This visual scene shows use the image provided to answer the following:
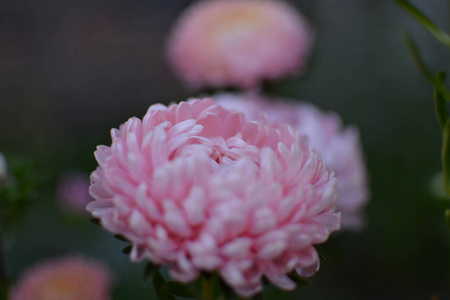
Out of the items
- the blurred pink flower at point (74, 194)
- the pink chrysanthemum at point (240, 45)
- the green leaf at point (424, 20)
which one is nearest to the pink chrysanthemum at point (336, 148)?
the pink chrysanthemum at point (240, 45)

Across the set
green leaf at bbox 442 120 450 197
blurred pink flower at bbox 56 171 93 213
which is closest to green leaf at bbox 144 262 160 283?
green leaf at bbox 442 120 450 197

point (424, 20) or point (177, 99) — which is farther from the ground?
point (424, 20)

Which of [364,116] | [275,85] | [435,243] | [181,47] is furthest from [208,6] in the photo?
[435,243]

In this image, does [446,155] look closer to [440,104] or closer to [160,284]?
[440,104]

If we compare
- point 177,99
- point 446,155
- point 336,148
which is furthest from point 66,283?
point 177,99

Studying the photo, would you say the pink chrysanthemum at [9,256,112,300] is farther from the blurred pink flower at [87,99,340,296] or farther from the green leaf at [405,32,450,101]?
the green leaf at [405,32,450,101]

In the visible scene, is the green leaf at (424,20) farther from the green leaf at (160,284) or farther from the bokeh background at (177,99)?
the bokeh background at (177,99)

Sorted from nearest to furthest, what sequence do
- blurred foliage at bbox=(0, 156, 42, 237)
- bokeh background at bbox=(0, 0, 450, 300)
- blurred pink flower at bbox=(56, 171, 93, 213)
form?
blurred foliage at bbox=(0, 156, 42, 237) → blurred pink flower at bbox=(56, 171, 93, 213) → bokeh background at bbox=(0, 0, 450, 300)
